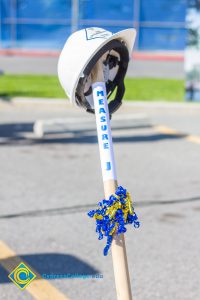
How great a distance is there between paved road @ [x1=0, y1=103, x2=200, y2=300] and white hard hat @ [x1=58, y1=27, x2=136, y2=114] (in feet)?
6.73

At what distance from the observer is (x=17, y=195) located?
Answer: 746 cm

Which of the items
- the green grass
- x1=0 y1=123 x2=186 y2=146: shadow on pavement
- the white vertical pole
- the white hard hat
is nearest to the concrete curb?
the green grass

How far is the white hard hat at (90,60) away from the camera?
2943 mm

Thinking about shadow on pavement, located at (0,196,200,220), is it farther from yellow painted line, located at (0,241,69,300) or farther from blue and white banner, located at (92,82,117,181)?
blue and white banner, located at (92,82,117,181)

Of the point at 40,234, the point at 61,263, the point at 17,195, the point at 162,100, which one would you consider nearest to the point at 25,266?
the point at 61,263

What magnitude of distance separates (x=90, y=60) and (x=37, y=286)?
2373 millimetres

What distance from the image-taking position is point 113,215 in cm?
291

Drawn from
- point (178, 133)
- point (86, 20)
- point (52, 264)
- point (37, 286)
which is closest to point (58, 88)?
point (178, 133)

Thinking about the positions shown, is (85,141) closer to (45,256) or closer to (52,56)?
(45,256)

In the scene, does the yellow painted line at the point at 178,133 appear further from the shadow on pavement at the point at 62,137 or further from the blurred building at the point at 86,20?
the blurred building at the point at 86,20

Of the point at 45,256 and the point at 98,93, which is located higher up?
the point at 98,93

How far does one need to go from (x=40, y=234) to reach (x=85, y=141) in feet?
14.8

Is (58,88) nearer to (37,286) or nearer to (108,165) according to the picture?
(37,286)

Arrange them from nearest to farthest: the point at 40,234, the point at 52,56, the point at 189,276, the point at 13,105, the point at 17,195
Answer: the point at 189,276 < the point at 40,234 < the point at 17,195 < the point at 13,105 < the point at 52,56
